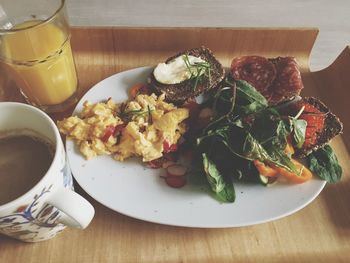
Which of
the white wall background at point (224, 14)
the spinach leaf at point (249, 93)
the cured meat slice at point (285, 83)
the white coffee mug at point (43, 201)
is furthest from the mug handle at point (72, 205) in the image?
the white wall background at point (224, 14)

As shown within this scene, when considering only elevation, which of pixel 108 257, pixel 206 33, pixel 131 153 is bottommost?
pixel 108 257

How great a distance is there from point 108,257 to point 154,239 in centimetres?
11

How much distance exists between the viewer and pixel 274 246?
885 millimetres

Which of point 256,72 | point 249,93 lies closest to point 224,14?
point 256,72

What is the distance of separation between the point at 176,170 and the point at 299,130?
0.31 m

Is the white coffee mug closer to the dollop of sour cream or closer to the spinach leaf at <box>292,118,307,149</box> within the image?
the dollop of sour cream

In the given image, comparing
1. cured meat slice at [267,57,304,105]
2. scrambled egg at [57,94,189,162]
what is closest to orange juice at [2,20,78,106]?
scrambled egg at [57,94,189,162]

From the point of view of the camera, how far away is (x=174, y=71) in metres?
1.10

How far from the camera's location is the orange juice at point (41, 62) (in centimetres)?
95

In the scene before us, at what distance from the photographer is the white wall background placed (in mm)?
1608

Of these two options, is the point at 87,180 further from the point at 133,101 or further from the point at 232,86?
the point at 232,86

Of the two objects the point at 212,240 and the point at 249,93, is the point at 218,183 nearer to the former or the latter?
the point at 212,240

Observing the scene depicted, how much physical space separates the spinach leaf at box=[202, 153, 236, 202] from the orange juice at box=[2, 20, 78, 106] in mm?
458

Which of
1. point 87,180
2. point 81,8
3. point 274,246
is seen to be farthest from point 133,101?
point 81,8
